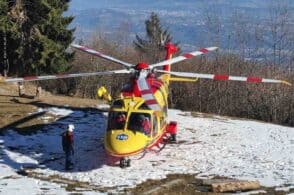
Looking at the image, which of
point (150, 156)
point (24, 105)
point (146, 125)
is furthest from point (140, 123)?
point (24, 105)

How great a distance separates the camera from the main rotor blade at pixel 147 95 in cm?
1479

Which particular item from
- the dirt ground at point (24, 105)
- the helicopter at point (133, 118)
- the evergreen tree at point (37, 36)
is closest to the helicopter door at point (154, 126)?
the helicopter at point (133, 118)

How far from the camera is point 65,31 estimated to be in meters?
38.8

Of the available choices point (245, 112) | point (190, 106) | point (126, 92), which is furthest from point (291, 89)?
point (126, 92)

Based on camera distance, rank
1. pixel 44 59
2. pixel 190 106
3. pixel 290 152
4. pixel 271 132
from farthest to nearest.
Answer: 1. pixel 190 106
2. pixel 44 59
3. pixel 271 132
4. pixel 290 152

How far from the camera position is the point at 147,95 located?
51.0ft

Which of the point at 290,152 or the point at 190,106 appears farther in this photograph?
the point at 190,106

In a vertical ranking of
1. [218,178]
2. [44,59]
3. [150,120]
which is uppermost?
[44,59]

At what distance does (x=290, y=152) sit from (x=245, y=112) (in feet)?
80.7

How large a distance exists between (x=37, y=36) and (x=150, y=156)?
2002 cm

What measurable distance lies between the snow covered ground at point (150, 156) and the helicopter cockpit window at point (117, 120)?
51.6 inches

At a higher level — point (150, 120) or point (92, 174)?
point (150, 120)

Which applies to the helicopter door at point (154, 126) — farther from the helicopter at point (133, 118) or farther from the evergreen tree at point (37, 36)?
the evergreen tree at point (37, 36)

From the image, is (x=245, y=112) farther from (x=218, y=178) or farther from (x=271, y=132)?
(x=218, y=178)
